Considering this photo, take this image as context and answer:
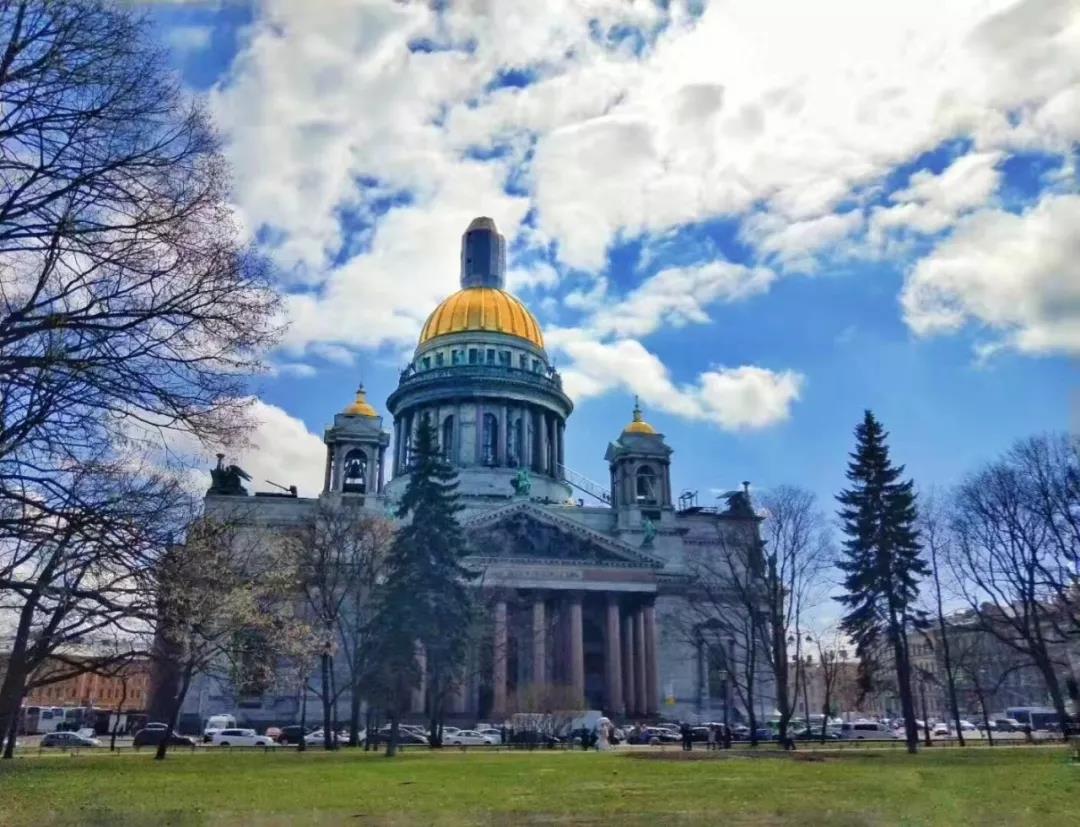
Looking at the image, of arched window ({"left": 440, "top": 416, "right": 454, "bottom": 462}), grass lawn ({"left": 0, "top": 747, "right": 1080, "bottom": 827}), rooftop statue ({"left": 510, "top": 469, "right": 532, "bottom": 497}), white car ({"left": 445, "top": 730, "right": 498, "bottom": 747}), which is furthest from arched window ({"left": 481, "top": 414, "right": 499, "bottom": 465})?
grass lawn ({"left": 0, "top": 747, "right": 1080, "bottom": 827})

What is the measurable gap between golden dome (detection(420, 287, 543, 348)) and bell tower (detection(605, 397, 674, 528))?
1390 centimetres

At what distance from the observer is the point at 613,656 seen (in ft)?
196

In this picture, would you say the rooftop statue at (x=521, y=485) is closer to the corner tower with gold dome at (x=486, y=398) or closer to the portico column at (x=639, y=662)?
the corner tower with gold dome at (x=486, y=398)

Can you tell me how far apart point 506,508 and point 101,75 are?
49721 mm

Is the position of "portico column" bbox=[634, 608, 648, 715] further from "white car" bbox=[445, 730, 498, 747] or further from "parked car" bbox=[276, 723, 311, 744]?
"parked car" bbox=[276, 723, 311, 744]

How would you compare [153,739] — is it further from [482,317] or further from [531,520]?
[482,317]

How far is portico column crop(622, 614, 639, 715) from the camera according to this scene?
198 feet

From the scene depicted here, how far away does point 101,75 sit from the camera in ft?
37.1

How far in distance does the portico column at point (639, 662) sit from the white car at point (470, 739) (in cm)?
1595

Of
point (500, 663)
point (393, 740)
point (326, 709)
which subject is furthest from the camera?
point (500, 663)

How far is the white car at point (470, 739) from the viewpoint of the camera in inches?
1752

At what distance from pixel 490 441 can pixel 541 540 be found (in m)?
17.5

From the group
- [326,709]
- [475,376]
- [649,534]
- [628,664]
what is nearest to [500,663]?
[628,664]

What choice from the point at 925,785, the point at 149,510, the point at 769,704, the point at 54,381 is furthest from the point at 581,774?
the point at 769,704
